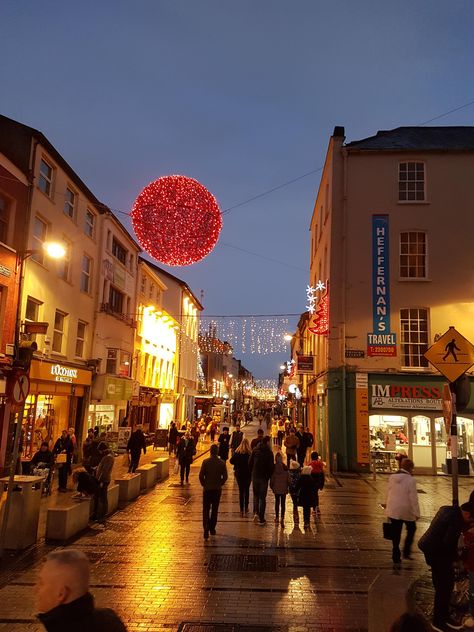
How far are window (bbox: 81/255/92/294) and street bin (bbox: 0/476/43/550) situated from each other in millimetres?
15891

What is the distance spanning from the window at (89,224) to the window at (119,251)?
9.86 feet

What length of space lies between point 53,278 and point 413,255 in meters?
14.7

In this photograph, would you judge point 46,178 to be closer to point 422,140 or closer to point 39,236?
A: point 39,236

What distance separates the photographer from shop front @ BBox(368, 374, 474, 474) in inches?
821

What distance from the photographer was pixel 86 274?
25.0m

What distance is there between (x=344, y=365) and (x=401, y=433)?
11.4 feet

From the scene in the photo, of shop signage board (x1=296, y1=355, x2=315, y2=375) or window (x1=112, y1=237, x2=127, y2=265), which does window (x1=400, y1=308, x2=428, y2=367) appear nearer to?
shop signage board (x1=296, y1=355, x2=315, y2=375)

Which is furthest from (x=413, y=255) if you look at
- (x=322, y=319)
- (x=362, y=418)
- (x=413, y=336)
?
(x=362, y=418)

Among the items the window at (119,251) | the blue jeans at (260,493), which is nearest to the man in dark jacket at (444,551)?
the blue jeans at (260,493)

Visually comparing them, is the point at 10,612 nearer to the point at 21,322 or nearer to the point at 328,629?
the point at 328,629

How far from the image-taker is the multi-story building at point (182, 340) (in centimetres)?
4350

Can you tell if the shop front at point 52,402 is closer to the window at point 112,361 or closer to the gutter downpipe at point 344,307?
the window at point 112,361

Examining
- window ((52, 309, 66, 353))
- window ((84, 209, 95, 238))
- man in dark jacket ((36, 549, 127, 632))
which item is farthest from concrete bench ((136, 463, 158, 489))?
man in dark jacket ((36, 549, 127, 632))

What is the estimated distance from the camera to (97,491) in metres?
11.6
